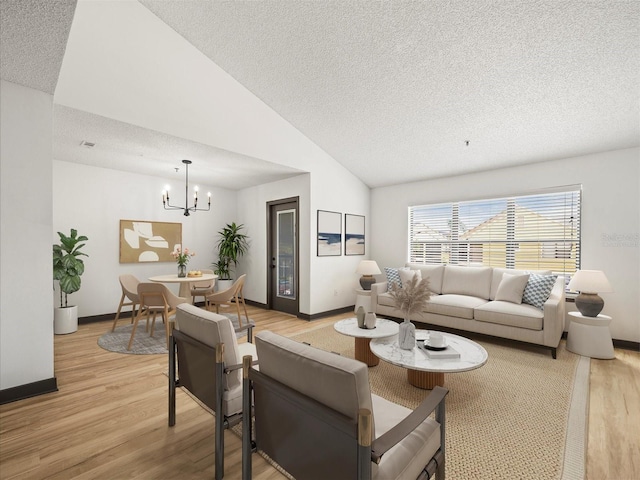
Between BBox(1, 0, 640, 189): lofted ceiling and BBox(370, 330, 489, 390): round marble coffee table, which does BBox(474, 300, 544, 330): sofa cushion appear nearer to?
BBox(370, 330, 489, 390): round marble coffee table

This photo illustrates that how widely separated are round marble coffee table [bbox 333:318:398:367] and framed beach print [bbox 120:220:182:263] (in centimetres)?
344

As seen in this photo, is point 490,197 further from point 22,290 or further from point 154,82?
point 22,290

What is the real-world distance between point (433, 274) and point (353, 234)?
5.56ft

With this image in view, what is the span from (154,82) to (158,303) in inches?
104

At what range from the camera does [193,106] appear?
380cm

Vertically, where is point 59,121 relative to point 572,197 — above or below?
above

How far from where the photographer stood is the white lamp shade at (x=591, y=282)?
356 centimetres

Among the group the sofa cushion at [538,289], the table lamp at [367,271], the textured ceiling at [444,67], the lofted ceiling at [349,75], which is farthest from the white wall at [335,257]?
the sofa cushion at [538,289]

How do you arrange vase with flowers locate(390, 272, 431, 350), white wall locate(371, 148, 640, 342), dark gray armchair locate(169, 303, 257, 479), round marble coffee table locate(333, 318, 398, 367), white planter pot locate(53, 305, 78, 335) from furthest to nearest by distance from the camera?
white planter pot locate(53, 305, 78, 335) → white wall locate(371, 148, 640, 342) → round marble coffee table locate(333, 318, 398, 367) → vase with flowers locate(390, 272, 431, 350) → dark gray armchair locate(169, 303, 257, 479)

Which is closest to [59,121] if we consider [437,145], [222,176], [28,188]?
[28,188]

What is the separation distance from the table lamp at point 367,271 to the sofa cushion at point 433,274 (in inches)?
28.1

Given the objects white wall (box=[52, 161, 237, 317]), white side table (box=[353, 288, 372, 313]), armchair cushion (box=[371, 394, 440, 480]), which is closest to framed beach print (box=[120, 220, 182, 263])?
white wall (box=[52, 161, 237, 317])

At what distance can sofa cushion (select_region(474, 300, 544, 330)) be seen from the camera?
3.68 meters

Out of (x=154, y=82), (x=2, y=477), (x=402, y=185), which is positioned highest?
(x=154, y=82)
